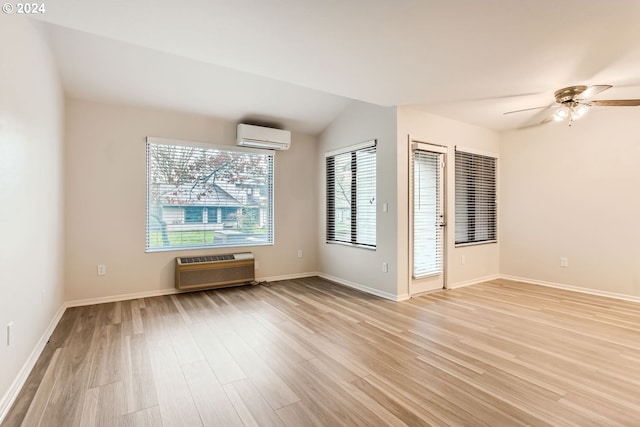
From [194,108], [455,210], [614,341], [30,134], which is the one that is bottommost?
[614,341]

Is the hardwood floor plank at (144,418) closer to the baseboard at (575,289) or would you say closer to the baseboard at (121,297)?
the baseboard at (121,297)

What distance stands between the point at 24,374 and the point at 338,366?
2.10 meters

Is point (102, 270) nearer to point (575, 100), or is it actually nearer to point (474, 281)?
point (474, 281)

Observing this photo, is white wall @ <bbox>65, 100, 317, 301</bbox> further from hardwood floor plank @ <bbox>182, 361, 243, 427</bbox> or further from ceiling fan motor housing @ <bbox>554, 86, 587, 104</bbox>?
ceiling fan motor housing @ <bbox>554, 86, 587, 104</bbox>

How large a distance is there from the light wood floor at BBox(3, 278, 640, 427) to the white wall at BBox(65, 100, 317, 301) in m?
0.40

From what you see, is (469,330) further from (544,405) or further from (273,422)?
(273,422)

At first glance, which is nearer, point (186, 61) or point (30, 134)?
point (30, 134)

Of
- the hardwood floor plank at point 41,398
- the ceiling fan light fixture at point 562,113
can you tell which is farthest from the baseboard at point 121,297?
the ceiling fan light fixture at point 562,113

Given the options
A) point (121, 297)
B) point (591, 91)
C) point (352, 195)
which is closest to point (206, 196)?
point (121, 297)

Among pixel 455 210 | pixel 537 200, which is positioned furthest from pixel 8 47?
pixel 537 200

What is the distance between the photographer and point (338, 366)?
224 centimetres

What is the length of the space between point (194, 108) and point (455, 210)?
13.1 feet

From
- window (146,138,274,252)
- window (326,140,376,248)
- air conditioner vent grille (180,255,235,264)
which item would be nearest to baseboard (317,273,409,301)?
window (326,140,376,248)

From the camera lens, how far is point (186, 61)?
3420 millimetres
